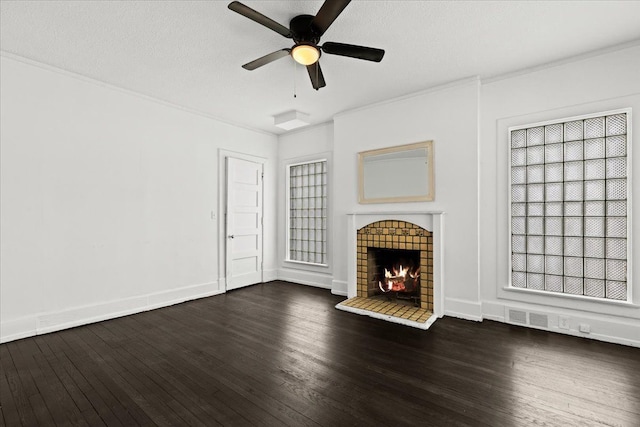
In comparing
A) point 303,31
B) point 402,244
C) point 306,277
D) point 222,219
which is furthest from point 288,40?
point 306,277

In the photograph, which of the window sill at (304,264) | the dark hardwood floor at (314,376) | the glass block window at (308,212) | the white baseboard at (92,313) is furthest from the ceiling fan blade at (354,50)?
the white baseboard at (92,313)

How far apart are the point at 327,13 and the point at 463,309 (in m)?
3.44

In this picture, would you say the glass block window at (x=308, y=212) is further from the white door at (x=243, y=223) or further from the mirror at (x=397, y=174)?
the mirror at (x=397, y=174)

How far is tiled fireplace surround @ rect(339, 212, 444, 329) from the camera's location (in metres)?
3.76

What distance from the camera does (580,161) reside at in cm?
318

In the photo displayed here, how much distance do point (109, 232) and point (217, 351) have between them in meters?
2.15

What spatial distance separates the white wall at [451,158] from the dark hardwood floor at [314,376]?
1.77ft


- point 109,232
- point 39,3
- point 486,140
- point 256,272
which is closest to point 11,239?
point 109,232

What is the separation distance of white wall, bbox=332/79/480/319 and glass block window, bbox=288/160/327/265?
1384 mm

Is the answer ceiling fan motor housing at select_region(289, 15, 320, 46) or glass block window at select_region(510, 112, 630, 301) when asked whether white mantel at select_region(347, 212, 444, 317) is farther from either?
ceiling fan motor housing at select_region(289, 15, 320, 46)

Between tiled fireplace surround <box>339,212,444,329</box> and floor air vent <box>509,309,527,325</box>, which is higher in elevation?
tiled fireplace surround <box>339,212,444,329</box>

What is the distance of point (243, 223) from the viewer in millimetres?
5367

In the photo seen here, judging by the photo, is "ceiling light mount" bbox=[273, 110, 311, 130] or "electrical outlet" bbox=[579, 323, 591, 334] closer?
"electrical outlet" bbox=[579, 323, 591, 334]

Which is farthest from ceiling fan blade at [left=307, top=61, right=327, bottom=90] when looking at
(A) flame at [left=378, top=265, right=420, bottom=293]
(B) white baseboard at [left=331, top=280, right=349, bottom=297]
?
(B) white baseboard at [left=331, top=280, right=349, bottom=297]
